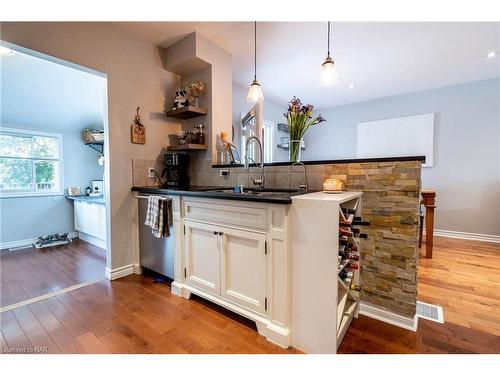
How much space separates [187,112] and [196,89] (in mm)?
276

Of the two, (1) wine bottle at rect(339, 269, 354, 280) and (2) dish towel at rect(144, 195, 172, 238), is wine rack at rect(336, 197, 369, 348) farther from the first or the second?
(2) dish towel at rect(144, 195, 172, 238)

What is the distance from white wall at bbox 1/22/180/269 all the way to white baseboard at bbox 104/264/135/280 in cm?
4

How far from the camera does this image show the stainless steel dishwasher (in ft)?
6.70

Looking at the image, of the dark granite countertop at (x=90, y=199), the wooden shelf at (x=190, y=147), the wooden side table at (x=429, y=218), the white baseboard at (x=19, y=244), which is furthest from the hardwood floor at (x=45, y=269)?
the wooden side table at (x=429, y=218)

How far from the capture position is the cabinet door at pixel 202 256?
5.44ft

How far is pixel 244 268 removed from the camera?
151 centimetres

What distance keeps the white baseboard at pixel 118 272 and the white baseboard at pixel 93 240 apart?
1150 millimetres

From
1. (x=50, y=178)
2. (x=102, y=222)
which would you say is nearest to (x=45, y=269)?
(x=102, y=222)

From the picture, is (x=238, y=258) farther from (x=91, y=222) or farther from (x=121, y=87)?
(x=91, y=222)

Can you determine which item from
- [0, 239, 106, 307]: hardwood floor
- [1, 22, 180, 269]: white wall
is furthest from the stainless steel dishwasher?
[0, 239, 106, 307]: hardwood floor
